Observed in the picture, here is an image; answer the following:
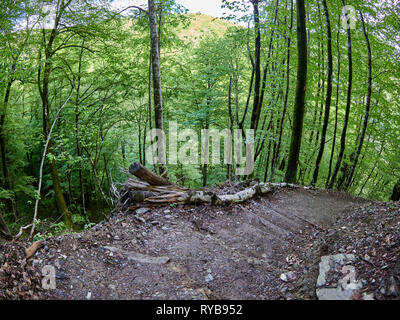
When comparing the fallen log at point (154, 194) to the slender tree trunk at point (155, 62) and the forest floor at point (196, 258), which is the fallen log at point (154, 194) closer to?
the forest floor at point (196, 258)

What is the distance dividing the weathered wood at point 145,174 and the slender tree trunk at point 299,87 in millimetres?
5262

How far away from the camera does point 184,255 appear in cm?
397

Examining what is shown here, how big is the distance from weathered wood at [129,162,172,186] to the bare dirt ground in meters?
0.69

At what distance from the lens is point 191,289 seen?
124 inches

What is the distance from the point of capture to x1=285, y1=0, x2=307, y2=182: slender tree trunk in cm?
785

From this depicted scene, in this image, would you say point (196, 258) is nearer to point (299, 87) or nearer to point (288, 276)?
point (288, 276)

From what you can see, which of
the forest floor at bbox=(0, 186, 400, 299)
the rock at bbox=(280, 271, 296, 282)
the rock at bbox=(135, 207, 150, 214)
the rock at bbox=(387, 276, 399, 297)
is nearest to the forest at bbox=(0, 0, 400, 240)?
the rock at bbox=(135, 207, 150, 214)

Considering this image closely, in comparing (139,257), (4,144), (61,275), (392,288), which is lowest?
(139,257)

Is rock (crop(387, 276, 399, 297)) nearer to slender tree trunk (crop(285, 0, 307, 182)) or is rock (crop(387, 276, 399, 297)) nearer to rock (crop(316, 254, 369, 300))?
rock (crop(316, 254, 369, 300))

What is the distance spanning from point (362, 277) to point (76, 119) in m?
13.1

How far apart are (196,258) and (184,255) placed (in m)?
0.20

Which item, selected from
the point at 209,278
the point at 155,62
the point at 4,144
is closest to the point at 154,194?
the point at 209,278

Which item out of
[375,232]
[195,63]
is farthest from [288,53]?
[375,232]
